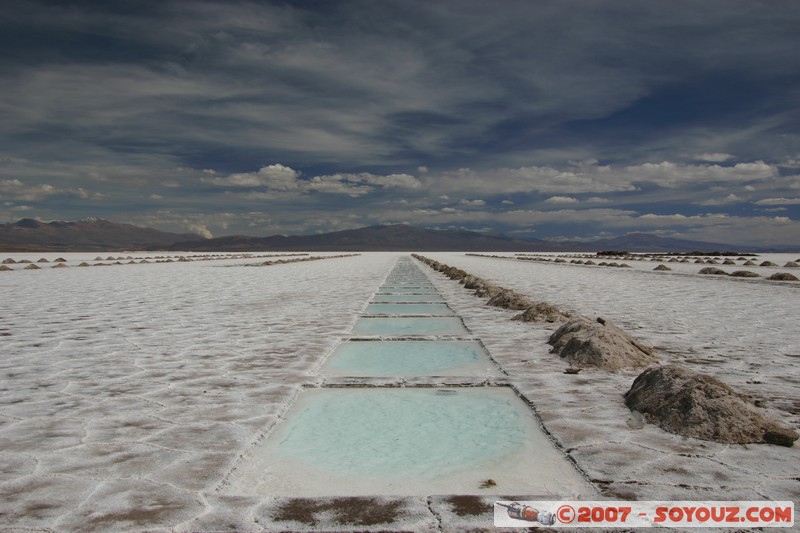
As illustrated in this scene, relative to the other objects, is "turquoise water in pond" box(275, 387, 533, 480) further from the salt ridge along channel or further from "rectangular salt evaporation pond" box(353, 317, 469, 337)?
"rectangular salt evaporation pond" box(353, 317, 469, 337)

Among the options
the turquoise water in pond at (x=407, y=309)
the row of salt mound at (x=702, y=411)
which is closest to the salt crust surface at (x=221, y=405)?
the row of salt mound at (x=702, y=411)

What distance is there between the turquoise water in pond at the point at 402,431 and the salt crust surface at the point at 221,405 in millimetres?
269

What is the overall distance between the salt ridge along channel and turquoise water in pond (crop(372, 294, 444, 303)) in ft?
23.7

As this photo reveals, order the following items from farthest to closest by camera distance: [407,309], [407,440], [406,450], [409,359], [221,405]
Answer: [407,309]
[409,359]
[221,405]
[407,440]
[406,450]

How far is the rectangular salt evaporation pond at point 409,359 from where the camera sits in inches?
229

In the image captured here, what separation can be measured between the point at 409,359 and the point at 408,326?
8.98 ft

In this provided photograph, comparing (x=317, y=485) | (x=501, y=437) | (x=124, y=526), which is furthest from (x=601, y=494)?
(x=124, y=526)

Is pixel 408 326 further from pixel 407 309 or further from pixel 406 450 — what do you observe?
pixel 406 450

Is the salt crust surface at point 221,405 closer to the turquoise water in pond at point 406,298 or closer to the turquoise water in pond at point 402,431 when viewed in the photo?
the turquoise water in pond at point 402,431

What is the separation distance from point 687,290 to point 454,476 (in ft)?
51.0

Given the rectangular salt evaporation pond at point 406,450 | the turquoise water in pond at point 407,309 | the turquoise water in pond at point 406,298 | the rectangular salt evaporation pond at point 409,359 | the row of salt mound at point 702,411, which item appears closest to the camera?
the rectangular salt evaporation pond at point 406,450

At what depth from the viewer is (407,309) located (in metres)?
11.9

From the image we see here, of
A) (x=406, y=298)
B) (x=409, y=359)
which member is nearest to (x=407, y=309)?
(x=406, y=298)

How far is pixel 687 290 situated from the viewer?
16.2 m
